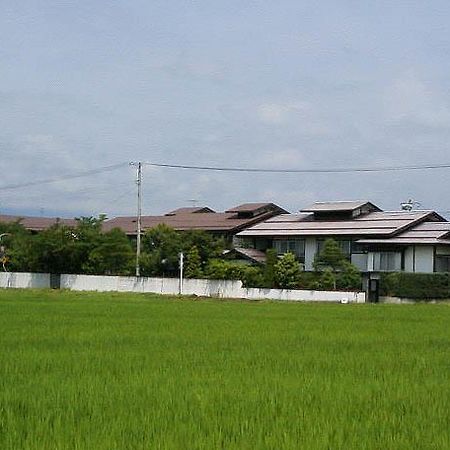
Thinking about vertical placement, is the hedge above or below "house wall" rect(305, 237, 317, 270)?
below

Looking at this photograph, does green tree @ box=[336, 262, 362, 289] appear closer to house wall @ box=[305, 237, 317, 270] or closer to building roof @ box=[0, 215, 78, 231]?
house wall @ box=[305, 237, 317, 270]

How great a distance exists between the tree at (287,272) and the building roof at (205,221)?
8.34m

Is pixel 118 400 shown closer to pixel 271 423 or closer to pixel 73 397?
pixel 73 397

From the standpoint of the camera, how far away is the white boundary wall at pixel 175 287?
135 ft

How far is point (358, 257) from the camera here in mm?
45656

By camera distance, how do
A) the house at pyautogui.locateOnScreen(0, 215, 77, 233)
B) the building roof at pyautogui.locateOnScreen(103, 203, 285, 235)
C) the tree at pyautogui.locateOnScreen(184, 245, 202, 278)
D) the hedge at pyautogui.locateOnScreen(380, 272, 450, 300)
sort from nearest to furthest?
the hedge at pyautogui.locateOnScreen(380, 272, 450, 300), the tree at pyautogui.locateOnScreen(184, 245, 202, 278), the building roof at pyautogui.locateOnScreen(103, 203, 285, 235), the house at pyautogui.locateOnScreen(0, 215, 77, 233)

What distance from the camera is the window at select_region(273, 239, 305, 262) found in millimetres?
48406

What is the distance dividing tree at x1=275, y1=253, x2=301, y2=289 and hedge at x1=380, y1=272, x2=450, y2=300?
214 inches

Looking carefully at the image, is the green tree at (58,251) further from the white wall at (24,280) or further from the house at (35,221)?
the house at (35,221)

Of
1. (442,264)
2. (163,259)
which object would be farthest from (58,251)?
(442,264)

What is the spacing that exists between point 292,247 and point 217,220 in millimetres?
7950

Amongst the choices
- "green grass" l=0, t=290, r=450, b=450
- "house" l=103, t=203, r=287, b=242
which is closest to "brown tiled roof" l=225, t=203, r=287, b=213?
"house" l=103, t=203, r=287, b=242

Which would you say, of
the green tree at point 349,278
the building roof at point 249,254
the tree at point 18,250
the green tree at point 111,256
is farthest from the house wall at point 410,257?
the tree at point 18,250

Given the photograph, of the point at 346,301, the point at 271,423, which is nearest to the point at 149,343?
the point at 271,423
